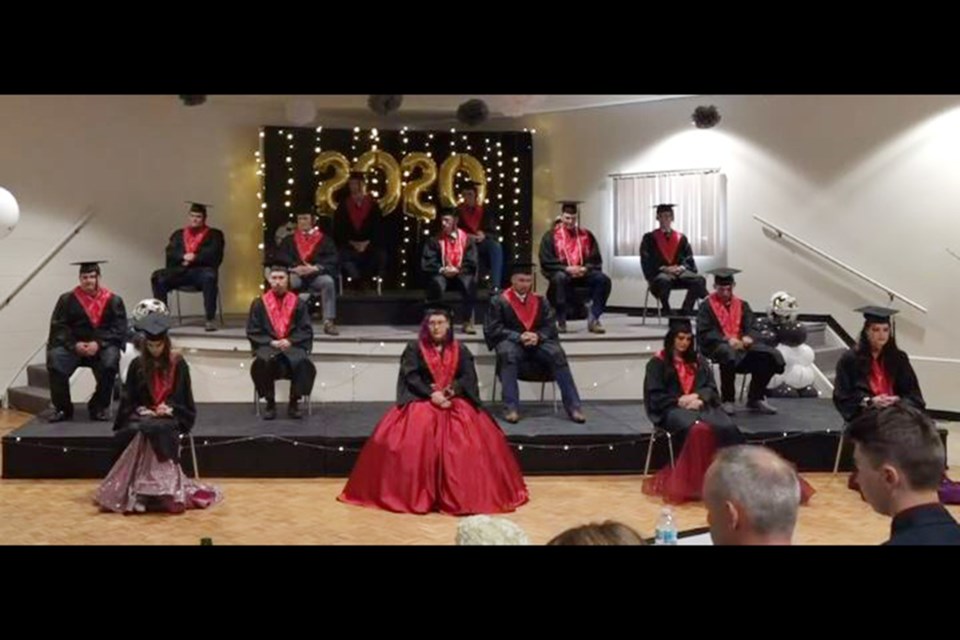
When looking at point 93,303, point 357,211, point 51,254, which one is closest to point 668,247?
point 357,211

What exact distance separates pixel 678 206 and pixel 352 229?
3769 mm

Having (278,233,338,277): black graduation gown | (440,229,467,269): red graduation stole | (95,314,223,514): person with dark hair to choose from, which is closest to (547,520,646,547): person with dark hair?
(95,314,223,514): person with dark hair

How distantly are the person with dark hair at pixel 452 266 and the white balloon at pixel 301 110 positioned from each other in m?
2.49

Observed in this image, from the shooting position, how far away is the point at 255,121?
11.9 metres

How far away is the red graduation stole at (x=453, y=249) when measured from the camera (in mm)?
10016

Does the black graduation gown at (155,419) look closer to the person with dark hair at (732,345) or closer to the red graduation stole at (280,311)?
the red graduation stole at (280,311)

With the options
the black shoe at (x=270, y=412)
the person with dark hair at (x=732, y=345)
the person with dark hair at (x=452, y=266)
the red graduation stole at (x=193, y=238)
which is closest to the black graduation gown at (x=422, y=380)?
the black shoe at (x=270, y=412)

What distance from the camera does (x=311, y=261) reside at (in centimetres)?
1006

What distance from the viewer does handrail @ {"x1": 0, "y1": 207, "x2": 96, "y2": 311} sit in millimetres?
10328

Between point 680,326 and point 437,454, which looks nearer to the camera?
point 437,454

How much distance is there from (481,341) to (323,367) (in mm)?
1473

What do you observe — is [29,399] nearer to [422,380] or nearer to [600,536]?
[422,380]
